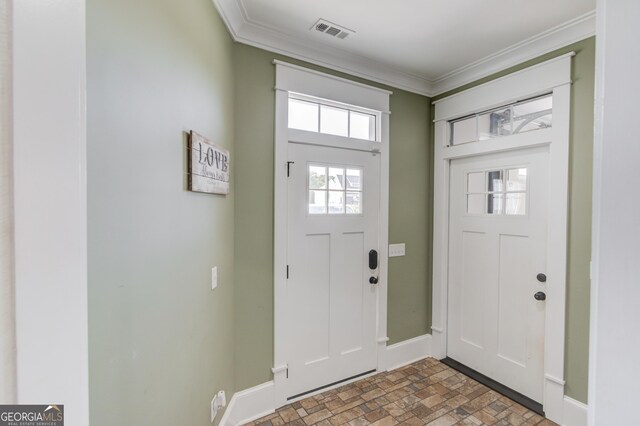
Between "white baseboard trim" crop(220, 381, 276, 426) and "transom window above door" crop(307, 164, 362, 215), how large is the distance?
1.39 meters

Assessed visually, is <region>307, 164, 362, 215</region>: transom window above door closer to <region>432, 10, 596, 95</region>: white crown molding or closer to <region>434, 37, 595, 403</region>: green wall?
<region>432, 10, 596, 95</region>: white crown molding

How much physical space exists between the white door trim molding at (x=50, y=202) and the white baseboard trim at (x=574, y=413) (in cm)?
277

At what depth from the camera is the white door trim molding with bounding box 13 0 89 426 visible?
35cm

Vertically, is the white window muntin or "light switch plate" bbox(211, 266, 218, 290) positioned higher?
the white window muntin

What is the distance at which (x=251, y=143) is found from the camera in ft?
6.52

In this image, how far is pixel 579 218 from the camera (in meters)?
1.87

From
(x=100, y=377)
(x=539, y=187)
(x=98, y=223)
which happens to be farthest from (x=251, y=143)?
(x=539, y=187)

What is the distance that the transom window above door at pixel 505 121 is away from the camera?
6.91 feet

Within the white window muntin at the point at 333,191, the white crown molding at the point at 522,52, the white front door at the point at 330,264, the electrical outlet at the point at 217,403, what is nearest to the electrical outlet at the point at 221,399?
the electrical outlet at the point at 217,403

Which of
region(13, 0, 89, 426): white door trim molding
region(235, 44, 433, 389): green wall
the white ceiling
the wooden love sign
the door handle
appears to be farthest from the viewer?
the door handle

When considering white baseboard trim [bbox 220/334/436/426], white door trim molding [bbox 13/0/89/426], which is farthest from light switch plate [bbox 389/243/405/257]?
white door trim molding [bbox 13/0/89/426]

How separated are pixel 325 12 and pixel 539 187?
206 centimetres

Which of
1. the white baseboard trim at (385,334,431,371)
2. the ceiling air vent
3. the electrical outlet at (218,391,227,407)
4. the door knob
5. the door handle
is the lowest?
the white baseboard trim at (385,334,431,371)

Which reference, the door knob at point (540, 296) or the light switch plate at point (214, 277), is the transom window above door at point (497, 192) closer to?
the door knob at point (540, 296)
